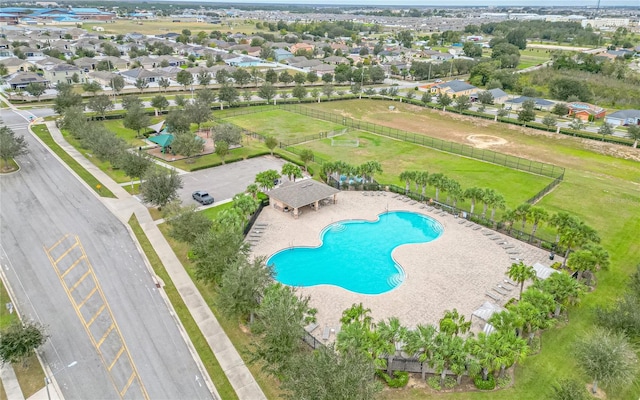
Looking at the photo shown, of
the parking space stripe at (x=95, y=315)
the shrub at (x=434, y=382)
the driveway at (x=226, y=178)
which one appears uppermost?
the shrub at (x=434, y=382)

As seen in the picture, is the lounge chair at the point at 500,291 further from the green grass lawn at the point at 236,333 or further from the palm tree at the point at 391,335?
the green grass lawn at the point at 236,333

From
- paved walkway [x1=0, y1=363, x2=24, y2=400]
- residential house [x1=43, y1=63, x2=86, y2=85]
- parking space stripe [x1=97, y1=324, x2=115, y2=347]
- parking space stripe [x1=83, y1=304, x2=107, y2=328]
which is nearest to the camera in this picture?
paved walkway [x1=0, y1=363, x2=24, y2=400]

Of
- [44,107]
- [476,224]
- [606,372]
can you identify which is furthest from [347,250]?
[44,107]

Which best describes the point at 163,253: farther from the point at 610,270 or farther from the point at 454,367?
the point at 610,270

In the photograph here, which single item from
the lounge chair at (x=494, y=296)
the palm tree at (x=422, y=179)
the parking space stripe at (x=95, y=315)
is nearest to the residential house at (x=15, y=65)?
the parking space stripe at (x=95, y=315)

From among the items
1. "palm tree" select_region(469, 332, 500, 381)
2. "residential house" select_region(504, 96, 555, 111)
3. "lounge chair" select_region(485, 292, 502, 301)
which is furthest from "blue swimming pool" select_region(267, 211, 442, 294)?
"residential house" select_region(504, 96, 555, 111)

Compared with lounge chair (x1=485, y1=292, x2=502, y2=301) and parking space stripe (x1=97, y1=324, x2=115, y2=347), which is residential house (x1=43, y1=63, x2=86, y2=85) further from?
lounge chair (x1=485, y1=292, x2=502, y2=301)

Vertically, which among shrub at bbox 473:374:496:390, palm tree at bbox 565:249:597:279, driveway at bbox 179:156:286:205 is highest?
palm tree at bbox 565:249:597:279

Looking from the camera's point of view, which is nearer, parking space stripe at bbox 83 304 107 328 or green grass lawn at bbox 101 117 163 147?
parking space stripe at bbox 83 304 107 328

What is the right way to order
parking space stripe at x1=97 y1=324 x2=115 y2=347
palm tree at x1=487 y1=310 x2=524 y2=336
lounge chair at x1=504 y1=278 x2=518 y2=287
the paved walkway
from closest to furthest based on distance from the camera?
1. the paved walkway
2. palm tree at x1=487 y1=310 x2=524 y2=336
3. parking space stripe at x1=97 y1=324 x2=115 y2=347
4. lounge chair at x1=504 y1=278 x2=518 y2=287
